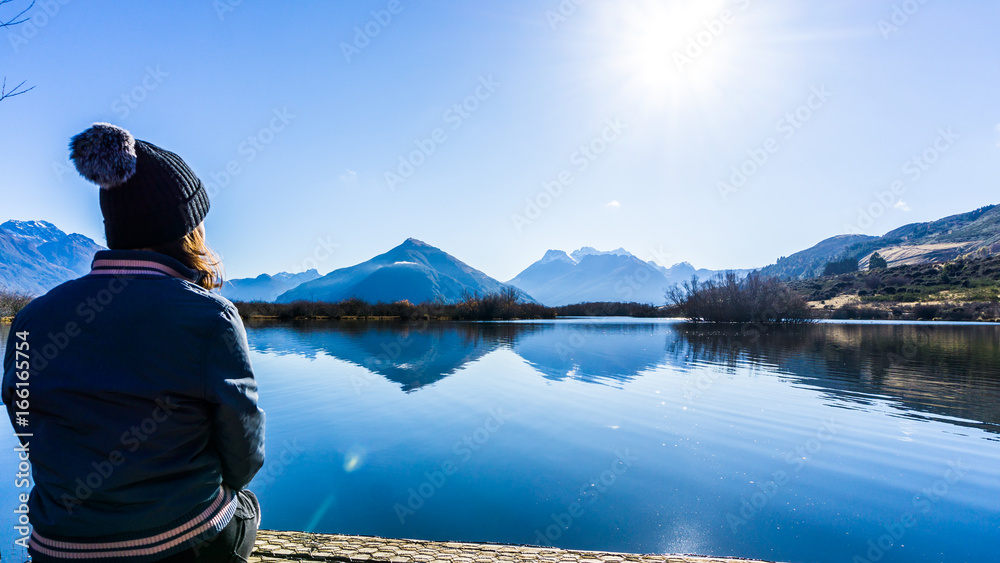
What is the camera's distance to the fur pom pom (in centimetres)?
160

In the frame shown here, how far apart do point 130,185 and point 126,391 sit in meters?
0.77

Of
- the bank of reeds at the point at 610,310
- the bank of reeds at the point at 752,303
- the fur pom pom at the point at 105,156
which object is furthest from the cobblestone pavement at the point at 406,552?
the bank of reeds at the point at 610,310

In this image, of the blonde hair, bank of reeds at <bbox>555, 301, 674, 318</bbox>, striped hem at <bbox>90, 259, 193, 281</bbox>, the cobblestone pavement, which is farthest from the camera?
bank of reeds at <bbox>555, 301, 674, 318</bbox>

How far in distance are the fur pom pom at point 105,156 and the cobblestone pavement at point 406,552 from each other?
10.9ft

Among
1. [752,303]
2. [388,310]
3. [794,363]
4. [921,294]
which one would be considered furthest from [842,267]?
[794,363]

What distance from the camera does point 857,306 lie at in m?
69.6

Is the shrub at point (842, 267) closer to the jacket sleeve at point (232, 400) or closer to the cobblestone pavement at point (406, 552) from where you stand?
the cobblestone pavement at point (406, 552)

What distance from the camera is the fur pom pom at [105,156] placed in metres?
1.60

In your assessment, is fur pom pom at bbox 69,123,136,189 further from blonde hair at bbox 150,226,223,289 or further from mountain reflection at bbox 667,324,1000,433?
mountain reflection at bbox 667,324,1000,433

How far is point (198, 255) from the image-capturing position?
1.86m

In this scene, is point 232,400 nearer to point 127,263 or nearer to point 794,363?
point 127,263

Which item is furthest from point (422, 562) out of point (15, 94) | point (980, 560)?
point (980, 560)

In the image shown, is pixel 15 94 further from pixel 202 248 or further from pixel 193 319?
pixel 193 319

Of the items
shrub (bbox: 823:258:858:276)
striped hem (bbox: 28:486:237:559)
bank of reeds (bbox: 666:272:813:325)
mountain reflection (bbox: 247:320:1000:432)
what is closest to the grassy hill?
bank of reeds (bbox: 666:272:813:325)
